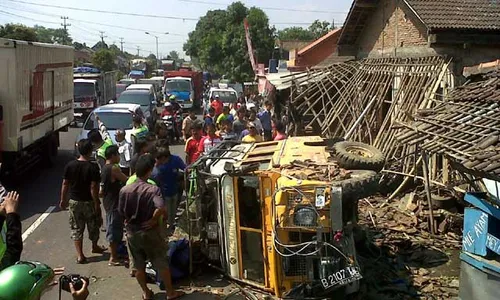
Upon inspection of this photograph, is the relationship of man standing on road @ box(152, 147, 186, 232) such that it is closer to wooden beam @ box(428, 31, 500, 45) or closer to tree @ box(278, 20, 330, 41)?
wooden beam @ box(428, 31, 500, 45)

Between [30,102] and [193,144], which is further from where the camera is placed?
[30,102]

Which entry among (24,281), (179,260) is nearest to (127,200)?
(179,260)

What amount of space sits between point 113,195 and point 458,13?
9373mm

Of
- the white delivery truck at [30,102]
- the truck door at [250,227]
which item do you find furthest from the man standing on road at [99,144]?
the truck door at [250,227]

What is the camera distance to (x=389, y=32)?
1662cm

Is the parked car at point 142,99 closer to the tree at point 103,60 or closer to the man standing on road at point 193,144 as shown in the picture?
the man standing on road at point 193,144

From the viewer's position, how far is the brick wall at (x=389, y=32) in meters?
14.9

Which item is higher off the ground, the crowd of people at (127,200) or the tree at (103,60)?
the tree at (103,60)

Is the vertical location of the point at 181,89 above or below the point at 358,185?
above

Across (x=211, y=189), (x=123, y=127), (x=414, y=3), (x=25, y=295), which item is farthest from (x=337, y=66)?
(x=25, y=295)

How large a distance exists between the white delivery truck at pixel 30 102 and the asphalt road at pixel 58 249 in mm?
799

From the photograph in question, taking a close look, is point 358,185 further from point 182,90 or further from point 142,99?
point 182,90

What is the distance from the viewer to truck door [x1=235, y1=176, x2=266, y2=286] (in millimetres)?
6805

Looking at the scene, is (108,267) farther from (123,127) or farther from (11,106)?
(123,127)
